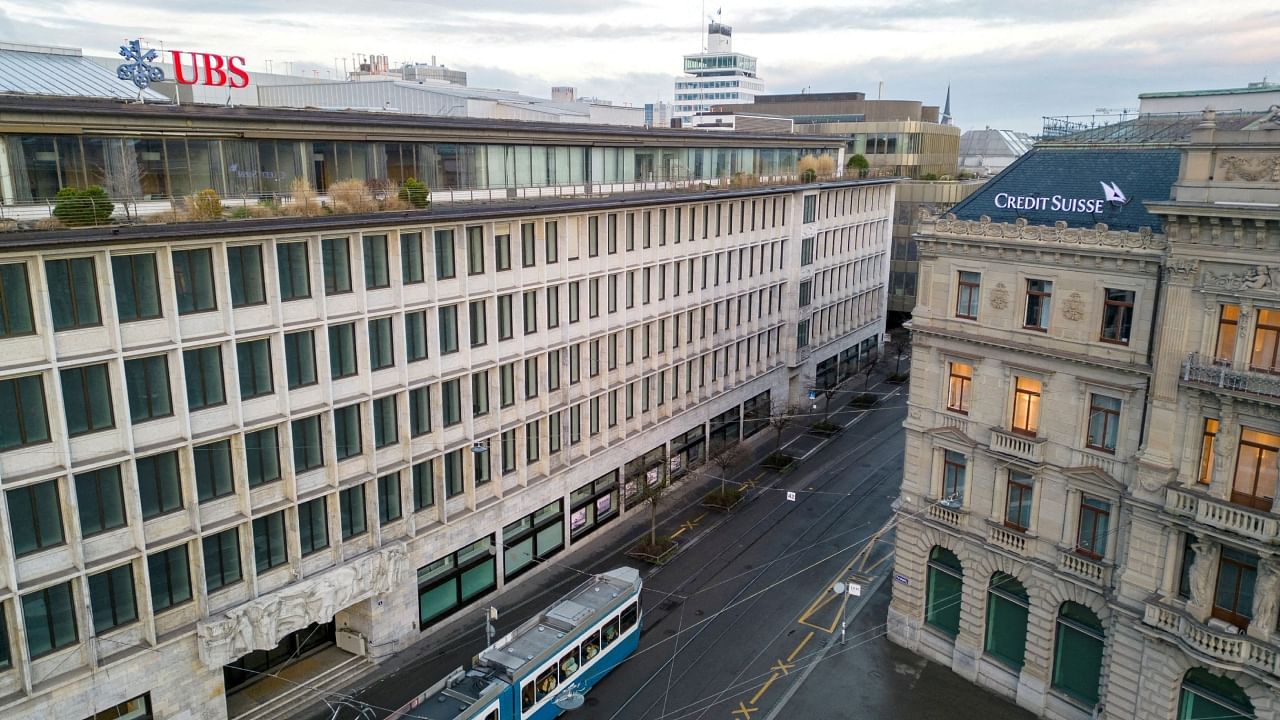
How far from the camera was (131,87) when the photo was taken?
133 ft

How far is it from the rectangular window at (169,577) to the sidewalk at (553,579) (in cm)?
839

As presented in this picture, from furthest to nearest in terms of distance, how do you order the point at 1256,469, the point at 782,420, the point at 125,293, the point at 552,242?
the point at 782,420 → the point at 552,242 → the point at 1256,469 → the point at 125,293

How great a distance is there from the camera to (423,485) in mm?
44781

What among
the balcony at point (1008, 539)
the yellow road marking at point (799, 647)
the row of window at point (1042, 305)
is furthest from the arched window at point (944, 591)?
the row of window at point (1042, 305)

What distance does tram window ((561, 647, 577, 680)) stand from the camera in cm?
3872

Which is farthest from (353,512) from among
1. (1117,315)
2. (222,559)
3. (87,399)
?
(1117,315)

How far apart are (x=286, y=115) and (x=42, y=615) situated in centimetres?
2173

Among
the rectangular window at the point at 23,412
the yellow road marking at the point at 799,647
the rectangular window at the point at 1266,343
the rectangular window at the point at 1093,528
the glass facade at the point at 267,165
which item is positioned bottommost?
the yellow road marking at the point at 799,647

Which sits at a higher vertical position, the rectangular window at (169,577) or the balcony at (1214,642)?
the rectangular window at (169,577)

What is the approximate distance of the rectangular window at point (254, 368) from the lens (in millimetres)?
36188

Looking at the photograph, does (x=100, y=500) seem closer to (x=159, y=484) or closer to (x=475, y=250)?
(x=159, y=484)

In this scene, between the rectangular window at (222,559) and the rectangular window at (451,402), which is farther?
the rectangular window at (451,402)

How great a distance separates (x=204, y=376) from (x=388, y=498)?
11394 millimetres

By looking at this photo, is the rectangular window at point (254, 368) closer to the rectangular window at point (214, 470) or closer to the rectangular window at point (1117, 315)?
the rectangular window at point (214, 470)
